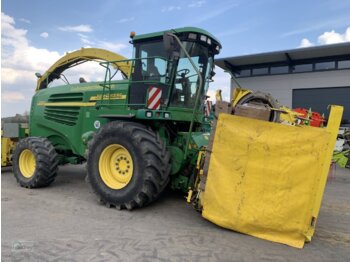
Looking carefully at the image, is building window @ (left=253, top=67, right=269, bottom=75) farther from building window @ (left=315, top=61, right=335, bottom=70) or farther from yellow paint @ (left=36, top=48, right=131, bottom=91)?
yellow paint @ (left=36, top=48, right=131, bottom=91)

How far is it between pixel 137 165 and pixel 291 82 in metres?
16.9

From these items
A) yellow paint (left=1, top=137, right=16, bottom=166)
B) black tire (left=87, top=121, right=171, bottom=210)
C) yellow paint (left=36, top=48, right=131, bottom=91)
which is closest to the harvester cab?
black tire (left=87, top=121, right=171, bottom=210)

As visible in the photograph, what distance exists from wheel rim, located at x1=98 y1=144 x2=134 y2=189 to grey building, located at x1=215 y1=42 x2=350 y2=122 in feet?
43.9

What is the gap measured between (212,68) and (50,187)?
4116 millimetres

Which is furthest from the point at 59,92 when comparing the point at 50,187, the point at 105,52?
the point at 50,187

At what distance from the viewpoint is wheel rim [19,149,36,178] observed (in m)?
7.41

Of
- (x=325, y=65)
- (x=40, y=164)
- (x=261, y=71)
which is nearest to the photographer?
(x=40, y=164)

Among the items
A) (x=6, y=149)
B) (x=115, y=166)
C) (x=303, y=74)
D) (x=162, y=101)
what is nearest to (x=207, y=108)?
(x=162, y=101)

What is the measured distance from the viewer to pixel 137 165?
518cm

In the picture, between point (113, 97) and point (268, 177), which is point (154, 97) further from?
point (268, 177)

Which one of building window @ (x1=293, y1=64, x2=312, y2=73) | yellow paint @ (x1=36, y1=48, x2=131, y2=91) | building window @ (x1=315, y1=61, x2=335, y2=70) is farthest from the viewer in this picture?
building window @ (x1=293, y1=64, x2=312, y2=73)

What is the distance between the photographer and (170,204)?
5.87 meters

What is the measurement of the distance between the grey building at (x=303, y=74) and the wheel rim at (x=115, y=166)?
1337 cm

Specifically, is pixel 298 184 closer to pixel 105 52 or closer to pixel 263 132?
pixel 263 132
